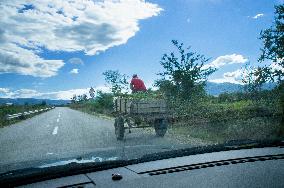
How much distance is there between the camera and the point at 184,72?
25.9 metres

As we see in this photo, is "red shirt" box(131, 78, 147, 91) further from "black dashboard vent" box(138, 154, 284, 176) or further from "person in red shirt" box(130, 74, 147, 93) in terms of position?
"black dashboard vent" box(138, 154, 284, 176)

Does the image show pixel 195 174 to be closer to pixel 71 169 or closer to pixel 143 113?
pixel 71 169

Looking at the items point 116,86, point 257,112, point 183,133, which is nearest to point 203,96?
point 257,112

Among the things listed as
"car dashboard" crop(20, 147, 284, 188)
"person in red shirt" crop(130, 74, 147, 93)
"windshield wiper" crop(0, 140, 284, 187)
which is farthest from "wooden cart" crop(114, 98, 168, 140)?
"car dashboard" crop(20, 147, 284, 188)

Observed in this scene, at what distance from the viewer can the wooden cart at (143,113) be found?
13.9 meters

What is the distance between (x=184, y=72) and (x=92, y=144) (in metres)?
14.1

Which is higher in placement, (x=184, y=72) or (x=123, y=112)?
(x=184, y=72)

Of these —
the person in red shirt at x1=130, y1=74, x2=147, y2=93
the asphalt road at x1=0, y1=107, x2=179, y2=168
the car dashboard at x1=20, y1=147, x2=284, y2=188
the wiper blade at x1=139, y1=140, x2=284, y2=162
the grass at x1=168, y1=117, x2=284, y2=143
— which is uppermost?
the person in red shirt at x1=130, y1=74, x2=147, y2=93

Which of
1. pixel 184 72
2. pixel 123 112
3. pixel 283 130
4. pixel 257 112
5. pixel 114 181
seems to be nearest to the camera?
pixel 114 181

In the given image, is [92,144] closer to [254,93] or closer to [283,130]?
[283,130]

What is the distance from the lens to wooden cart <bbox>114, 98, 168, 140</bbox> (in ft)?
45.5

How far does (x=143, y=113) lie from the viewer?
1398 cm

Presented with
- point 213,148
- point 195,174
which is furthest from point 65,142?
point 195,174

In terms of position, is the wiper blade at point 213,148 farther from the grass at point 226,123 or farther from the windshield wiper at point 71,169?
the grass at point 226,123
